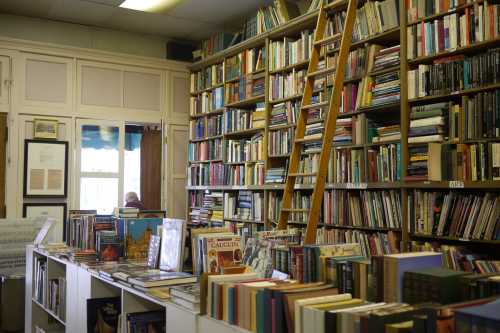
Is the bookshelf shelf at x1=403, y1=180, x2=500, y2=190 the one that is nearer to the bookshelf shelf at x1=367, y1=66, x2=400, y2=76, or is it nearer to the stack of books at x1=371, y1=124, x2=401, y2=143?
the stack of books at x1=371, y1=124, x2=401, y2=143

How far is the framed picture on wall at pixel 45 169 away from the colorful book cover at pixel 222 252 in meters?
4.23

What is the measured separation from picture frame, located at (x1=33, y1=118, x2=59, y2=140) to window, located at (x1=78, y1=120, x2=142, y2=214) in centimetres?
31

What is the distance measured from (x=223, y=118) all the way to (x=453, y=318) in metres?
5.20

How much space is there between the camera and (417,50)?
3752 millimetres

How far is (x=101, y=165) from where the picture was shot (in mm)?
6488

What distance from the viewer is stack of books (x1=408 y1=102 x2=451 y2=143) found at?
3510mm

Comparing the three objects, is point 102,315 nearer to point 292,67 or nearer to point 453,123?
point 453,123

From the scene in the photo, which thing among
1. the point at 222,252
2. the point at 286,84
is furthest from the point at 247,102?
the point at 222,252

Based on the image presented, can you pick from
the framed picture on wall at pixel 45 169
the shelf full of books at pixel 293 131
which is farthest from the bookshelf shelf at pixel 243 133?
the framed picture on wall at pixel 45 169

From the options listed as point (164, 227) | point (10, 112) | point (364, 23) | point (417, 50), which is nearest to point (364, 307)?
point (164, 227)

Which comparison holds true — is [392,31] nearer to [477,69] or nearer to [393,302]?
[477,69]

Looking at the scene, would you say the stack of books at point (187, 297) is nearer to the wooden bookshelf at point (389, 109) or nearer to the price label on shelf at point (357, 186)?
the wooden bookshelf at point (389, 109)

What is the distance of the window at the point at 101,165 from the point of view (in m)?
6.36

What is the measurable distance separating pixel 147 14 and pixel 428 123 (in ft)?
12.6
